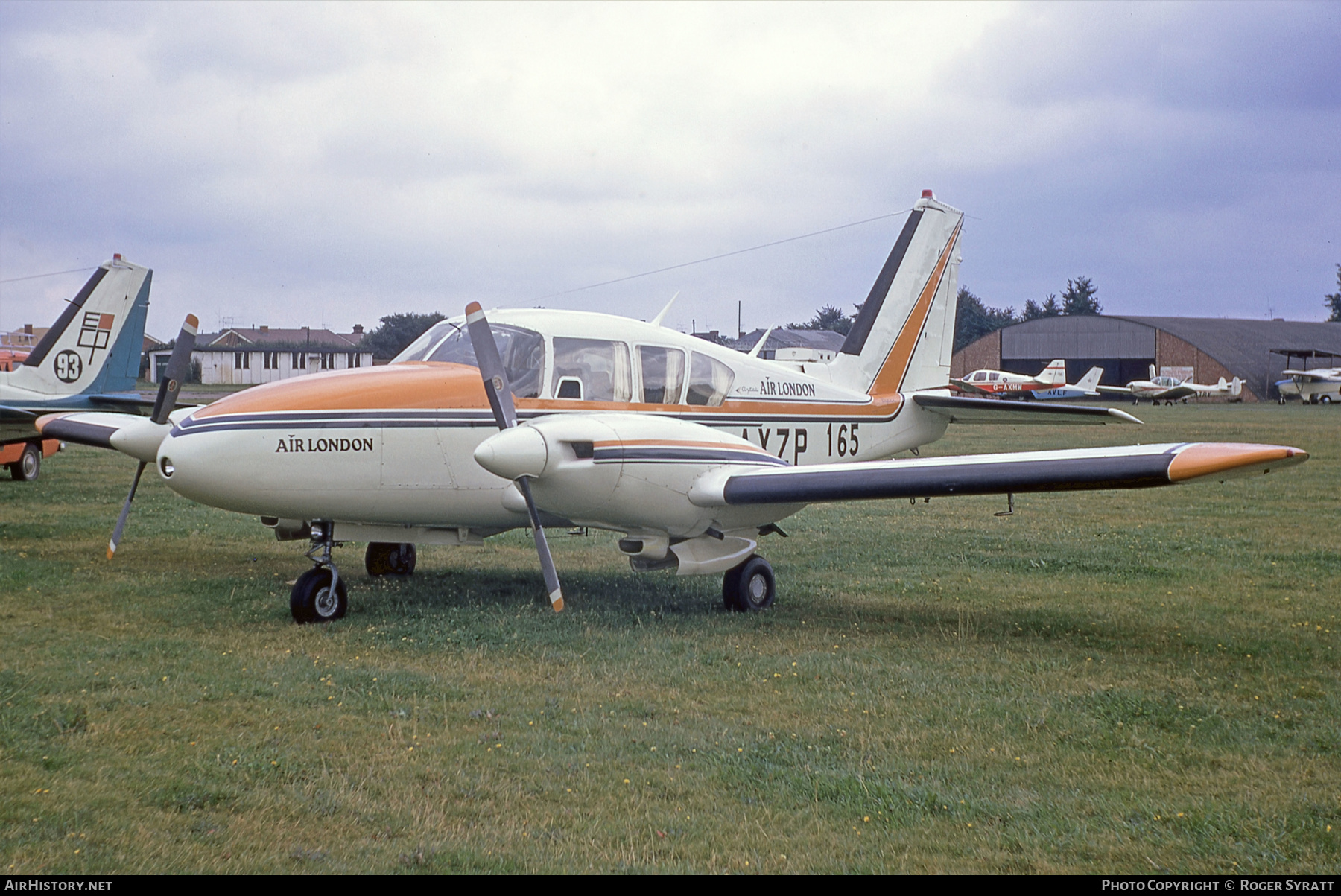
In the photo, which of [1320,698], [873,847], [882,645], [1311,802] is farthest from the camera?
[882,645]

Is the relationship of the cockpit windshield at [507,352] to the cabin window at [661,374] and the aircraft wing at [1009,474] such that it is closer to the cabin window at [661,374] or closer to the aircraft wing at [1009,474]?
the cabin window at [661,374]

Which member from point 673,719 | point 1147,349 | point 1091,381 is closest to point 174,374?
point 673,719

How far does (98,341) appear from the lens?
18000 millimetres

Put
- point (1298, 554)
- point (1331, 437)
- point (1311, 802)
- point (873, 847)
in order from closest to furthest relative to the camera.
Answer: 1. point (873, 847)
2. point (1311, 802)
3. point (1298, 554)
4. point (1331, 437)

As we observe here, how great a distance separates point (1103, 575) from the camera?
439 inches

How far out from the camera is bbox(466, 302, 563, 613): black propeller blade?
809 cm

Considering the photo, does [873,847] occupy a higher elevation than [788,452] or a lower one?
lower

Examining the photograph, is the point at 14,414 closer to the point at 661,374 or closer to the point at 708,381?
the point at 661,374

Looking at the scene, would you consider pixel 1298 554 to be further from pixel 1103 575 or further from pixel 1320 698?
pixel 1320 698

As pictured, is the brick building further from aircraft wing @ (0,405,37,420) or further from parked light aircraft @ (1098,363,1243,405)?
aircraft wing @ (0,405,37,420)

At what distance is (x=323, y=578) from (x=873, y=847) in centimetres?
574

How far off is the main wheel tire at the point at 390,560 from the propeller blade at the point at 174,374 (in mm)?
2392

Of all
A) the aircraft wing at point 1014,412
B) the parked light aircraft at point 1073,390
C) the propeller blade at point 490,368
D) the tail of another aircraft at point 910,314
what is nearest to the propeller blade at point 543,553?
the propeller blade at point 490,368
